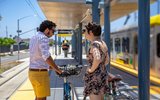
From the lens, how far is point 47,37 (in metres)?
6.14

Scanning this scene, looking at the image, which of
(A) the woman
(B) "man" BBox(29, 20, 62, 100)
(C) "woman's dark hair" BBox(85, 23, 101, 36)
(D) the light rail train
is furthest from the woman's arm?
(D) the light rail train

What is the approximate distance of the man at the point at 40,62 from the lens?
19.9ft

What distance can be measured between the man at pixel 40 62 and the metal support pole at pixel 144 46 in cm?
131

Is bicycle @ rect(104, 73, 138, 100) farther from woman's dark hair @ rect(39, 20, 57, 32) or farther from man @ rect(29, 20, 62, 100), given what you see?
woman's dark hair @ rect(39, 20, 57, 32)

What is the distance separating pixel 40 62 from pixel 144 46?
169cm

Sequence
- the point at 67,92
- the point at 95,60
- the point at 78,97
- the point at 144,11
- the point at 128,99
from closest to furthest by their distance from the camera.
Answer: the point at 95,60
the point at 144,11
the point at 67,92
the point at 128,99
the point at 78,97

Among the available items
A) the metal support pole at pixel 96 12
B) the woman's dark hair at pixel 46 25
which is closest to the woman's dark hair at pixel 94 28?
the woman's dark hair at pixel 46 25

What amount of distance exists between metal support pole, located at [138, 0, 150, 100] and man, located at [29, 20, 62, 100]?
51.7 inches

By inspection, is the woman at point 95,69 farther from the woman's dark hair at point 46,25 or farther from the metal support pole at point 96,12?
the metal support pole at point 96,12

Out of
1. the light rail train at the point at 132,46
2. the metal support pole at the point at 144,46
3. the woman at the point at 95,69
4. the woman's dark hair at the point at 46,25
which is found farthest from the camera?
the light rail train at the point at 132,46

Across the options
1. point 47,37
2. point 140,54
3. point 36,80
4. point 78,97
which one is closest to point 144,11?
point 140,54

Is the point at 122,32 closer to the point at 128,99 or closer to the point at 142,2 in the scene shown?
the point at 128,99

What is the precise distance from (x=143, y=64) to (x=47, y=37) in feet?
5.25

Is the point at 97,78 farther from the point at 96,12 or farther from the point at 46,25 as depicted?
the point at 96,12
